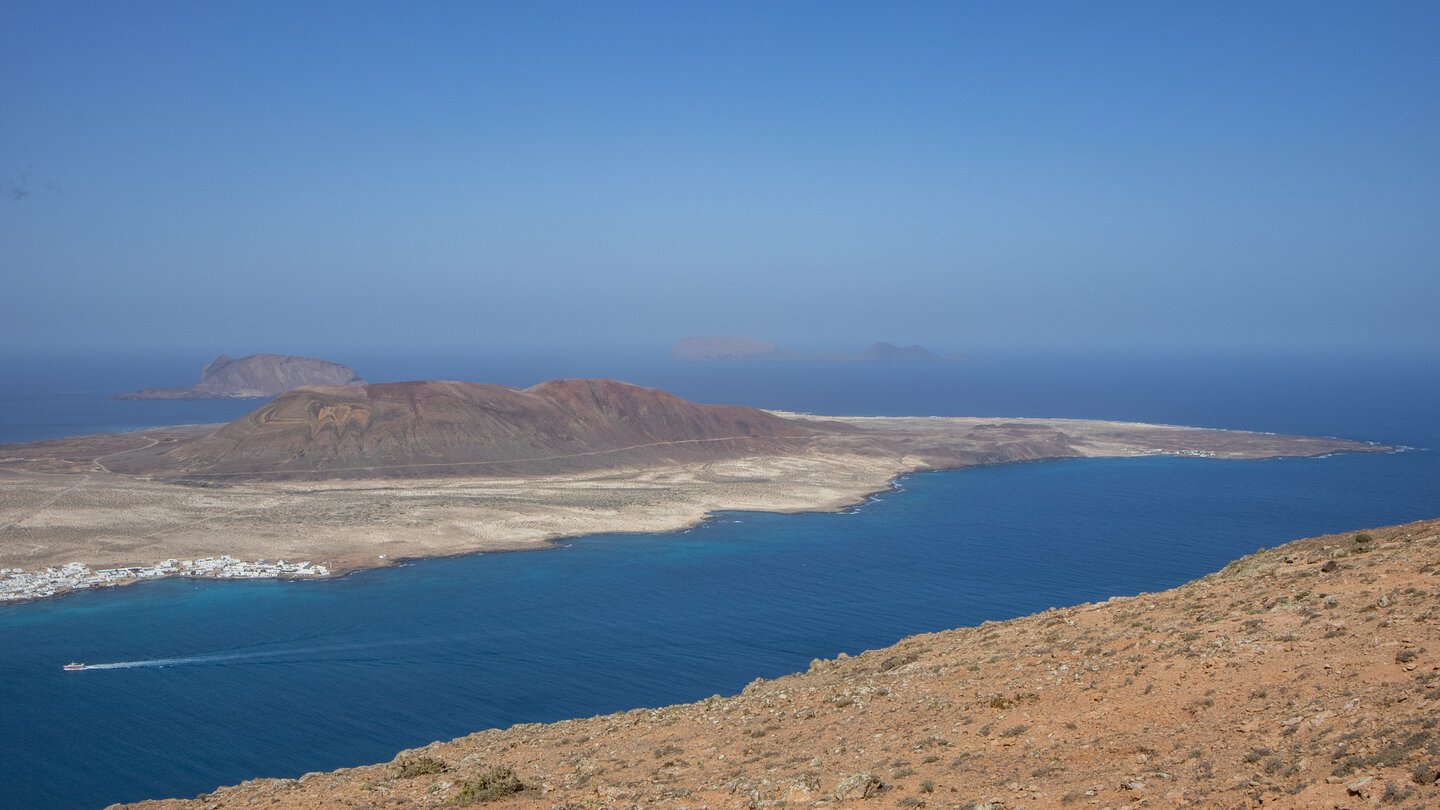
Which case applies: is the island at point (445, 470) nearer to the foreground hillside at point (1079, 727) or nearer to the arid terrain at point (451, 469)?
the arid terrain at point (451, 469)

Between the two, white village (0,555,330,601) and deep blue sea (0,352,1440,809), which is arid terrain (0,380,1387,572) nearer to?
white village (0,555,330,601)

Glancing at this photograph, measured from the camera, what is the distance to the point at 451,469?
3243 inches

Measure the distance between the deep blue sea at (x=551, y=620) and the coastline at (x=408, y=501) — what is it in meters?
4.48

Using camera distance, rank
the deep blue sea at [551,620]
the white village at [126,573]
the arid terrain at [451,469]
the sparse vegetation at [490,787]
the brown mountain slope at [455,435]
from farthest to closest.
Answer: the brown mountain slope at [455,435], the arid terrain at [451,469], the white village at [126,573], the deep blue sea at [551,620], the sparse vegetation at [490,787]

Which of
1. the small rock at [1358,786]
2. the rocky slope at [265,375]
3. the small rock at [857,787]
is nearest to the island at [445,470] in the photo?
the small rock at [857,787]

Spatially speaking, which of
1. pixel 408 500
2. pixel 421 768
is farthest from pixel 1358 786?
pixel 408 500

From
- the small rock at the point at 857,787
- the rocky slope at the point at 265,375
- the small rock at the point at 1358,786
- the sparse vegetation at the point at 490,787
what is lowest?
the sparse vegetation at the point at 490,787

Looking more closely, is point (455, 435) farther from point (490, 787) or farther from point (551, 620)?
point (490, 787)

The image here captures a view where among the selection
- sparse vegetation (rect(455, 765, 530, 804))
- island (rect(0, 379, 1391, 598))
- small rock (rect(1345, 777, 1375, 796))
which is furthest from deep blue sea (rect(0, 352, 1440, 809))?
small rock (rect(1345, 777, 1375, 796))

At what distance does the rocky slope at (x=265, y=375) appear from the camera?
181 meters

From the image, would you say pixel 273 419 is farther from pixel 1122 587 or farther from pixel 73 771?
pixel 1122 587

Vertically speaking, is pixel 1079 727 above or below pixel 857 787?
above

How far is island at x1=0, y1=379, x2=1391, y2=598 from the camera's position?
5803cm

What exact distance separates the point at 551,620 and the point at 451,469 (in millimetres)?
42380
